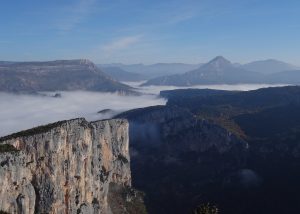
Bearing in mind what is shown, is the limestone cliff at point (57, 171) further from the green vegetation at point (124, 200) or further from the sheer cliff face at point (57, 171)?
the green vegetation at point (124, 200)

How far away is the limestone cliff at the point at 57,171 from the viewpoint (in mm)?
126994

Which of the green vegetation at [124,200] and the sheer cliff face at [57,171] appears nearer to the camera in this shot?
the sheer cliff face at [57,171]

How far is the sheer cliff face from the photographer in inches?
4998

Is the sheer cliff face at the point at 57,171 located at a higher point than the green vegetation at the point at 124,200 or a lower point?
higher

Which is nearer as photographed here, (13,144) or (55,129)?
(13,144)

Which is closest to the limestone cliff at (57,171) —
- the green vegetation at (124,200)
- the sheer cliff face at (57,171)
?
the sheer cliff face at (57,171)

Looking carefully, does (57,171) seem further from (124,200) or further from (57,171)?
(124,200)

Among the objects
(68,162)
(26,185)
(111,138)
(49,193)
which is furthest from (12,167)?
(111,138)

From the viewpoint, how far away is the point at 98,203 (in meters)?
166

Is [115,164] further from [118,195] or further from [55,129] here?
[55,129]

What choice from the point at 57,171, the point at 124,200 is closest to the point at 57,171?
the point at 57,171

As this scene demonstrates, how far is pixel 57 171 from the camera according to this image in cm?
14425

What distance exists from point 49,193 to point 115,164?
59.4 m

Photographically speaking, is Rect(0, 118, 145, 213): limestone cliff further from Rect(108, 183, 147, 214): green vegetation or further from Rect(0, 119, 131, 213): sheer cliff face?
Rect(108, 183, 147, 214): green vegetation
